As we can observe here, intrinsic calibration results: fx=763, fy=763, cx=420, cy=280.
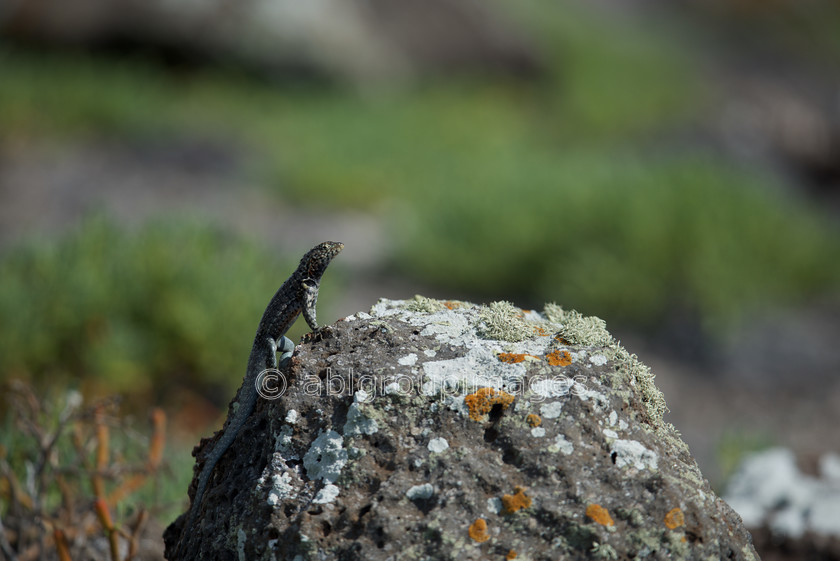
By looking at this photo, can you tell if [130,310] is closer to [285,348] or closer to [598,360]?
[285,348]

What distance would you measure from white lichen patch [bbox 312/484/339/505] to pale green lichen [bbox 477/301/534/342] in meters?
0.59

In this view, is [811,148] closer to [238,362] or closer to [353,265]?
[353,265]

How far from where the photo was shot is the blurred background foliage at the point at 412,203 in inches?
207

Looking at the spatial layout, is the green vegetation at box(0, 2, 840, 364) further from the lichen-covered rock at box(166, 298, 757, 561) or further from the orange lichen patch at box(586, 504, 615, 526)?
the orange lichen patch at box(586, 504, 615, 526)

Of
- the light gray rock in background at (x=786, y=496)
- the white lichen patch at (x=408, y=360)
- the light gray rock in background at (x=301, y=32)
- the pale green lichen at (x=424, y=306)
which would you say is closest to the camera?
the white lichen patch at (x=408, y=360)

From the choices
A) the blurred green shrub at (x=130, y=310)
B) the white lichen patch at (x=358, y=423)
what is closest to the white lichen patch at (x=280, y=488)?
the white lichen patch at (x=358, y=423)

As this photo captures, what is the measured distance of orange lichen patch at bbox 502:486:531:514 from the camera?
1812 millimetres

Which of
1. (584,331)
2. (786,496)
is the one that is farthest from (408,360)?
(786,496)

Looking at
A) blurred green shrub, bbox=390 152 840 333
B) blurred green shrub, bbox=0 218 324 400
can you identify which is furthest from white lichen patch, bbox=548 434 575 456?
blurred green shrub, bbox=390 152 840 333

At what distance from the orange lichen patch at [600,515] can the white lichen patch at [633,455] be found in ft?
0.42

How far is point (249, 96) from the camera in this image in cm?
1244

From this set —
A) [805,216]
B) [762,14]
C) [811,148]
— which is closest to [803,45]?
[762,14]

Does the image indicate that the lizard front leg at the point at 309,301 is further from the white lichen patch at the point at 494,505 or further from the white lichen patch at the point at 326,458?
the white lichen patch at the point at 494,505

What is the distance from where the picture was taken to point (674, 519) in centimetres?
179
